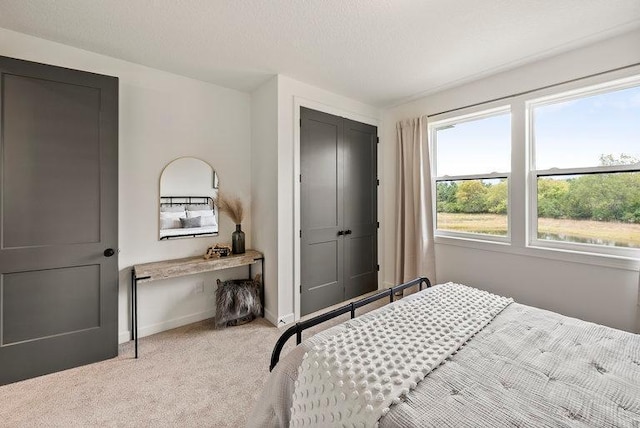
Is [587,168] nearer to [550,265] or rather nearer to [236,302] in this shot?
[550,265]

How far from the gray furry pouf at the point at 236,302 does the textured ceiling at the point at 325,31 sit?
2.21 m

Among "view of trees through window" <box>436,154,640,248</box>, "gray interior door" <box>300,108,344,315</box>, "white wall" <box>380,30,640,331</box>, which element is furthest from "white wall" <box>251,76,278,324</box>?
"view of trees through window" <box>436,154,640,248</box>

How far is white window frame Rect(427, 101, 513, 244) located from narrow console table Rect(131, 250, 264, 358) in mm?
2255

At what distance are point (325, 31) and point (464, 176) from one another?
2.18 m

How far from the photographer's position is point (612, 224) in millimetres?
2260

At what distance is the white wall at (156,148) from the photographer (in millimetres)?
2516

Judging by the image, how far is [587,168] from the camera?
7.70ft

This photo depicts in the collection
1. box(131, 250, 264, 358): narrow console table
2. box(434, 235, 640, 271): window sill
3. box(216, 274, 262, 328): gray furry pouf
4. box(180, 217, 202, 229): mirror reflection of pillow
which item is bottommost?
box(216, 274, 262, 328): gray furry pouf

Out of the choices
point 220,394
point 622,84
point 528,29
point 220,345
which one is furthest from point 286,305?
point 622,84

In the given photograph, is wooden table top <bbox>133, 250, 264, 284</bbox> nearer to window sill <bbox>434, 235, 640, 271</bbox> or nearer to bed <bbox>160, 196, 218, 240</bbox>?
bed <bbox>160, 196, 218, 240</bbox>

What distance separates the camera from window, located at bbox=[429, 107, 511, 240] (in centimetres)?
288

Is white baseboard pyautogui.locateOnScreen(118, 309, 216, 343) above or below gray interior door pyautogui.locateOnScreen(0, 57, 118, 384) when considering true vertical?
below

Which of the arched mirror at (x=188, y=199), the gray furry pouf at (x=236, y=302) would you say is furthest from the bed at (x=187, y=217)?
the gray furry pouf at (x=236, y=302)

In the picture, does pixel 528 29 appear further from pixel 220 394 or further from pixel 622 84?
→ pixel 220 394
